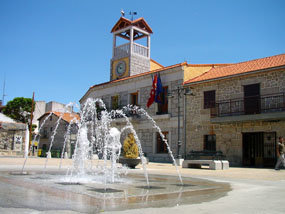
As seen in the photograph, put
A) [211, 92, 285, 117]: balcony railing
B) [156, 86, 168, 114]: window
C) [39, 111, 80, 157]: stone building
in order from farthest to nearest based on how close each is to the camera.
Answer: [39, 111, 80, 157]: stone building
[156, 86, 168, 114]: window
[211, 92, 285, 117]: balcony railing

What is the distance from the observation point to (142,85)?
80.4ft

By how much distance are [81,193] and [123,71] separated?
76.2 ft

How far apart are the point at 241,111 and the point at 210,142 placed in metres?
2.92

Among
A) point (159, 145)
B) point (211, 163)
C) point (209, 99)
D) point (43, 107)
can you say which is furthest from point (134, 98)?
point (43, 107)

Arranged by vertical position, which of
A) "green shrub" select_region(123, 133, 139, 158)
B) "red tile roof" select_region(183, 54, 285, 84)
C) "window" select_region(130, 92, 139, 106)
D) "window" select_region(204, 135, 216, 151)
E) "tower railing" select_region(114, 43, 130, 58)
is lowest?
"green shrub" select_region(123, 133, 139, 158)

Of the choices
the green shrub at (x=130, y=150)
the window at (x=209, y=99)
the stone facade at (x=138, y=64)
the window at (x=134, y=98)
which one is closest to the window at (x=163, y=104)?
the window at (x=134, y=98)

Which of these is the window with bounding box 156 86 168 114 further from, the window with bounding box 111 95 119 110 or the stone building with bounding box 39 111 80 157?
the stone building with bounding box 39 111 80 157

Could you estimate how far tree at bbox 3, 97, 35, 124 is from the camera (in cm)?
4997

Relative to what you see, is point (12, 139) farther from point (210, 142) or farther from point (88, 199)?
point (88, 199)

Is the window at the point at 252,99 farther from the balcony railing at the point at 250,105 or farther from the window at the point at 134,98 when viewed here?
the window at the point at 134,98

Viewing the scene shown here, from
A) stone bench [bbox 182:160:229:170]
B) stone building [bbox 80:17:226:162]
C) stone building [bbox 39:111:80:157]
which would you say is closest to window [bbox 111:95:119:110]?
stone building [bbox 80:17:226:162]

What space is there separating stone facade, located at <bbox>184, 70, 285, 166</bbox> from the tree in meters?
36.4

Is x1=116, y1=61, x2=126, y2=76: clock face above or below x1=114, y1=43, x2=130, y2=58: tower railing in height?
below

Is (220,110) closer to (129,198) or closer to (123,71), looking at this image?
(123,71)
